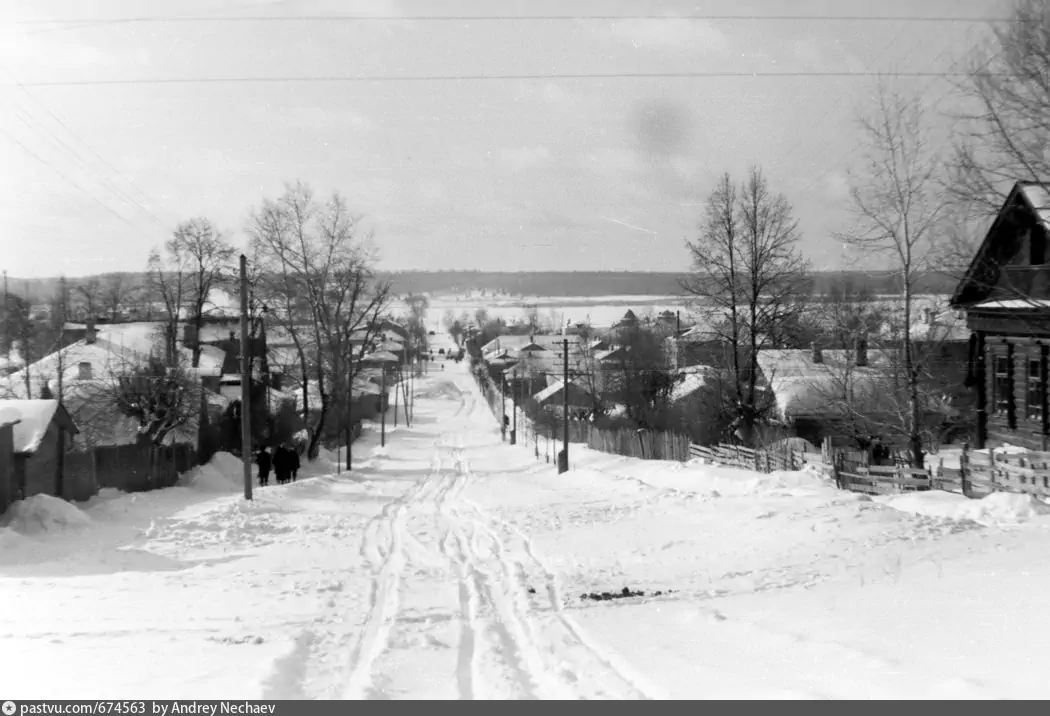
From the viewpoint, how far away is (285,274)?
3634 cm

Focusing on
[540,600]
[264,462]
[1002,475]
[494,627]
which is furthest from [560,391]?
[494,627]

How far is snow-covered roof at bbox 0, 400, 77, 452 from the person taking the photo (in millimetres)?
16819

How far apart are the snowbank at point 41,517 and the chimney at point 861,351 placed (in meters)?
21.9

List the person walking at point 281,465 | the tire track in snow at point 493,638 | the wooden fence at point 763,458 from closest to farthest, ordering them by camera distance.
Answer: the tire track in snow at point 493,638
the wooden fence at point 763,458
the person walking at point 281,465

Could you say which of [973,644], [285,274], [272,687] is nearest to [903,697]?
[973,644]

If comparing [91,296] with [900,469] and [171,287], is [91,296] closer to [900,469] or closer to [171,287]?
[171,287]

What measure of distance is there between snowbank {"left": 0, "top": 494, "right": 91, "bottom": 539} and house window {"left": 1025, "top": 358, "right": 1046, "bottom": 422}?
20.3m

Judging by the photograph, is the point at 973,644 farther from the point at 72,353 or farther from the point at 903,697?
the point at 72,353

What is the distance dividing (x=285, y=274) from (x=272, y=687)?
32.2m

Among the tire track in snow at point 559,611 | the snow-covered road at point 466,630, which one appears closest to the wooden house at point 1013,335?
the tire track in snow at point 559,611

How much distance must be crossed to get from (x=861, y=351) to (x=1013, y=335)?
18.6 m

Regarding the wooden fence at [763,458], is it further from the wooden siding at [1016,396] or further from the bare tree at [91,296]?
the bare tree at [91,296]

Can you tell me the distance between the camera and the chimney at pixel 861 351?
28841 mm

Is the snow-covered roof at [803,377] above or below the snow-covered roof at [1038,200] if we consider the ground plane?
below
